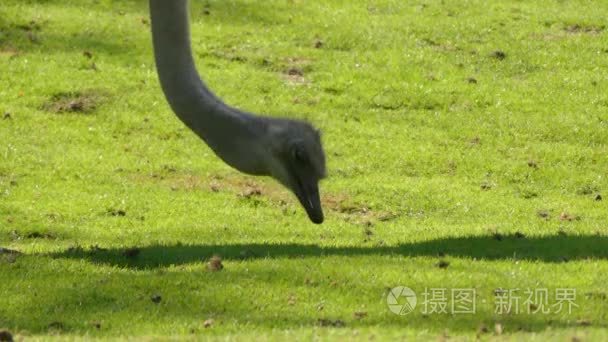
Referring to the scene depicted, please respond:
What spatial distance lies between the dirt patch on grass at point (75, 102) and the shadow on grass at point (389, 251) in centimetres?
679

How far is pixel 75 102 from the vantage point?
757 inches

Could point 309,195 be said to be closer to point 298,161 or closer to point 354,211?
point 298,161

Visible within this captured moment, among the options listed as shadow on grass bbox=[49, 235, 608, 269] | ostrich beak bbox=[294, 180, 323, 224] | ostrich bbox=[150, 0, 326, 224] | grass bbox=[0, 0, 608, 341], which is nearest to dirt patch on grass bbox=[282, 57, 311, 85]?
grass bbox=[0, 0, 608, 341]

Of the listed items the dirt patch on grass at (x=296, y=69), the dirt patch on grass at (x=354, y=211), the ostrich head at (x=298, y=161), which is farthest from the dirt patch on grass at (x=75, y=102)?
the ostrich head at (x=298, y=161)

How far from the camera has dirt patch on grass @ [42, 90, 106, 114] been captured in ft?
62.5

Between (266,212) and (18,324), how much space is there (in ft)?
20.2

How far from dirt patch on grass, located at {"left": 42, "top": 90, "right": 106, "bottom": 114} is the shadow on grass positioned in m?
6.79

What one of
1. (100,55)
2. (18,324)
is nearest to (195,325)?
(18,324)

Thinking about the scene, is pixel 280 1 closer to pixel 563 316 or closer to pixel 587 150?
pixel 587 150

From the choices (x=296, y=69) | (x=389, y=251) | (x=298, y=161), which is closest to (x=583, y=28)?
(x=296, y=69)

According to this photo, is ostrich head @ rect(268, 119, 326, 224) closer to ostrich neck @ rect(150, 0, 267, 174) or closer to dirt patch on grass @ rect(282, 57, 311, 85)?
ostrich neck @ rect(150, 0, 267, 174)

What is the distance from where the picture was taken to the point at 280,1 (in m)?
23.9

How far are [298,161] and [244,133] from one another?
1.22 ft

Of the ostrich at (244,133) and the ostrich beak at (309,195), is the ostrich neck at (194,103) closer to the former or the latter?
the ostrich at (244,133)
